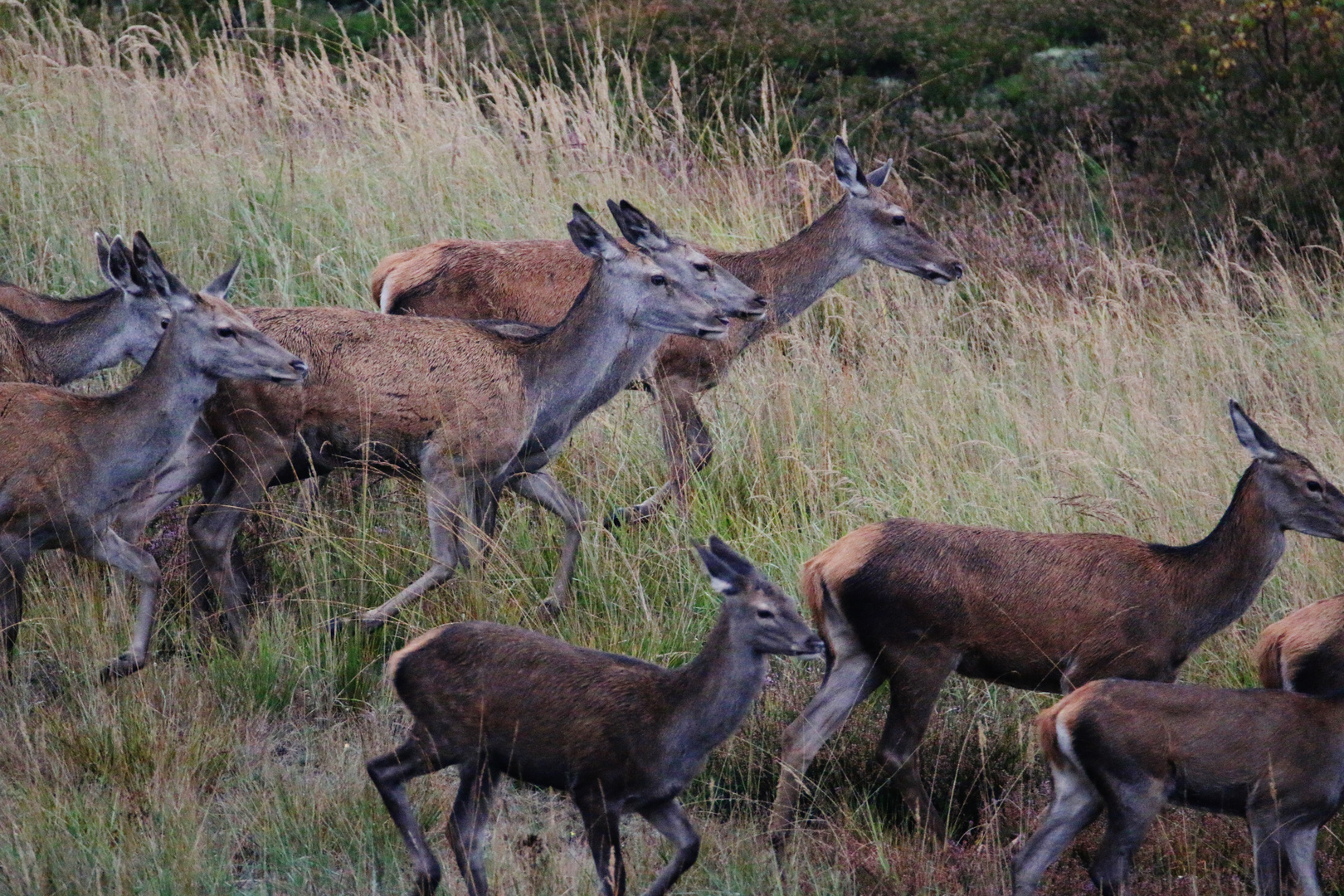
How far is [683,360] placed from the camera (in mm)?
9211

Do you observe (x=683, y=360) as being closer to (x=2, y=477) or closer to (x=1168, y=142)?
(x=2, y=477)

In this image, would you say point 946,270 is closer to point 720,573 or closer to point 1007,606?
point 1007,606

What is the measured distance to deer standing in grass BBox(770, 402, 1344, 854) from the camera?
5793mm

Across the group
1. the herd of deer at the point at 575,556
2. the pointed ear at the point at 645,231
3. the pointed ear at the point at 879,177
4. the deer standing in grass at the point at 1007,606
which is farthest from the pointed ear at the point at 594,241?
the pointed ear at the point at 879,177

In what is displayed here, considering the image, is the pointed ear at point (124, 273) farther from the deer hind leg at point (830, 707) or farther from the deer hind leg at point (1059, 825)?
the deer hind leg at point (1059, 825)

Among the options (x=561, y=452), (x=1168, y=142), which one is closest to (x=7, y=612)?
(x=561, y=452)

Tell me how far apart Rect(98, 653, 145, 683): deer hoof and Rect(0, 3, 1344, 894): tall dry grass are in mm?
66

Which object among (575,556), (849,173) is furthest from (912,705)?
(849,173)

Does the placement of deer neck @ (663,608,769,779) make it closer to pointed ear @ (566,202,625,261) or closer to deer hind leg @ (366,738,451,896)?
deer hind leg @ (366,738,451,896)

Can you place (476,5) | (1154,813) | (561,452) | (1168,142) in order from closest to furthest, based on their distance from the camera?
(1154,813) → (561,452) → (1168,142) → (476,5)

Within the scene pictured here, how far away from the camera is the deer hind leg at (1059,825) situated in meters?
5.21

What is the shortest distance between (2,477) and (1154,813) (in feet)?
13.9

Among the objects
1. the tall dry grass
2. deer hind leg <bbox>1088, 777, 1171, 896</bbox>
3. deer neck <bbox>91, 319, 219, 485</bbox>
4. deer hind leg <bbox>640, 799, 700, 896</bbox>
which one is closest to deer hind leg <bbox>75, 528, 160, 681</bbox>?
the tall dry grass

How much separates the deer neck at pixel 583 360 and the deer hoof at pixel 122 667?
1951mm
